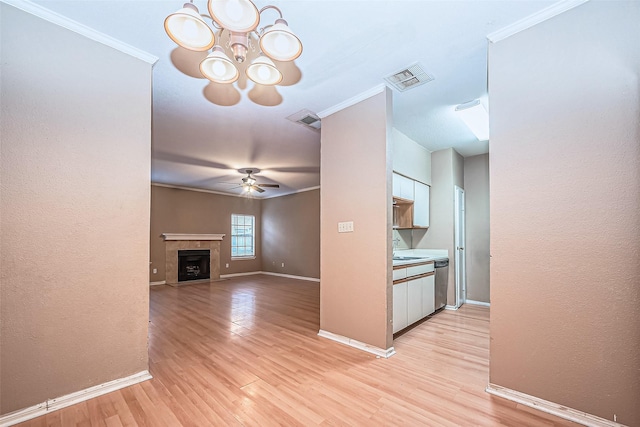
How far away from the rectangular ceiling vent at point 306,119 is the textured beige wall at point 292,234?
4.14 meters

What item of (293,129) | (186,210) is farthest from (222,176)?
(293,129)

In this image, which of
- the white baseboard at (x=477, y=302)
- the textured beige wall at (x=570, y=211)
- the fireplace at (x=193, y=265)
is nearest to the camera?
the textured beige wall at (x=570, y=211)

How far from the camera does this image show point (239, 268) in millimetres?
8898

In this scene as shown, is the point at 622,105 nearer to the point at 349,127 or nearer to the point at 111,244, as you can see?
the point at 349,127

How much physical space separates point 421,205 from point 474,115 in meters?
1.68

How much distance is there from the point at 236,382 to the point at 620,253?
2.70m

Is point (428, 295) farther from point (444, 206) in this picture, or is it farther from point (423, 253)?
point (444, 206)

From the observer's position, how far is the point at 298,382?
2.21 m

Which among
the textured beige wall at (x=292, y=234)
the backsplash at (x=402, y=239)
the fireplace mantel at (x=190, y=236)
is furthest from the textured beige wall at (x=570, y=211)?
the fireplace mantel at (x=190, y=236)

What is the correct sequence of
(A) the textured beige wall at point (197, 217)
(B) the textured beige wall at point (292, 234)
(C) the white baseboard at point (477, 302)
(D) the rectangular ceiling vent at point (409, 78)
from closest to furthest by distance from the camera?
(D) the rectangular ceiling vent at point (409, 78) < (C) the white baseboard at point (477, 302) < (A) the textured beige wall at point (197, 217) < (B) the textured beige wall at point (292, 234)

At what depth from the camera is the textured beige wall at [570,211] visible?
164cm

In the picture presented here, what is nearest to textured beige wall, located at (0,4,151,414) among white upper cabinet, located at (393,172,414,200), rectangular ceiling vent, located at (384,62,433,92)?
rectangular ceiling vent, located at (384,62,433,92)

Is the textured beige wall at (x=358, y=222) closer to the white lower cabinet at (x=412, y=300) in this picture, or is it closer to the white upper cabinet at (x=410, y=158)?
the white lower cabinet at (x=412, y=300)

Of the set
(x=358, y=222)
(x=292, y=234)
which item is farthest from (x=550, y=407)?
(x=292, y=234)
